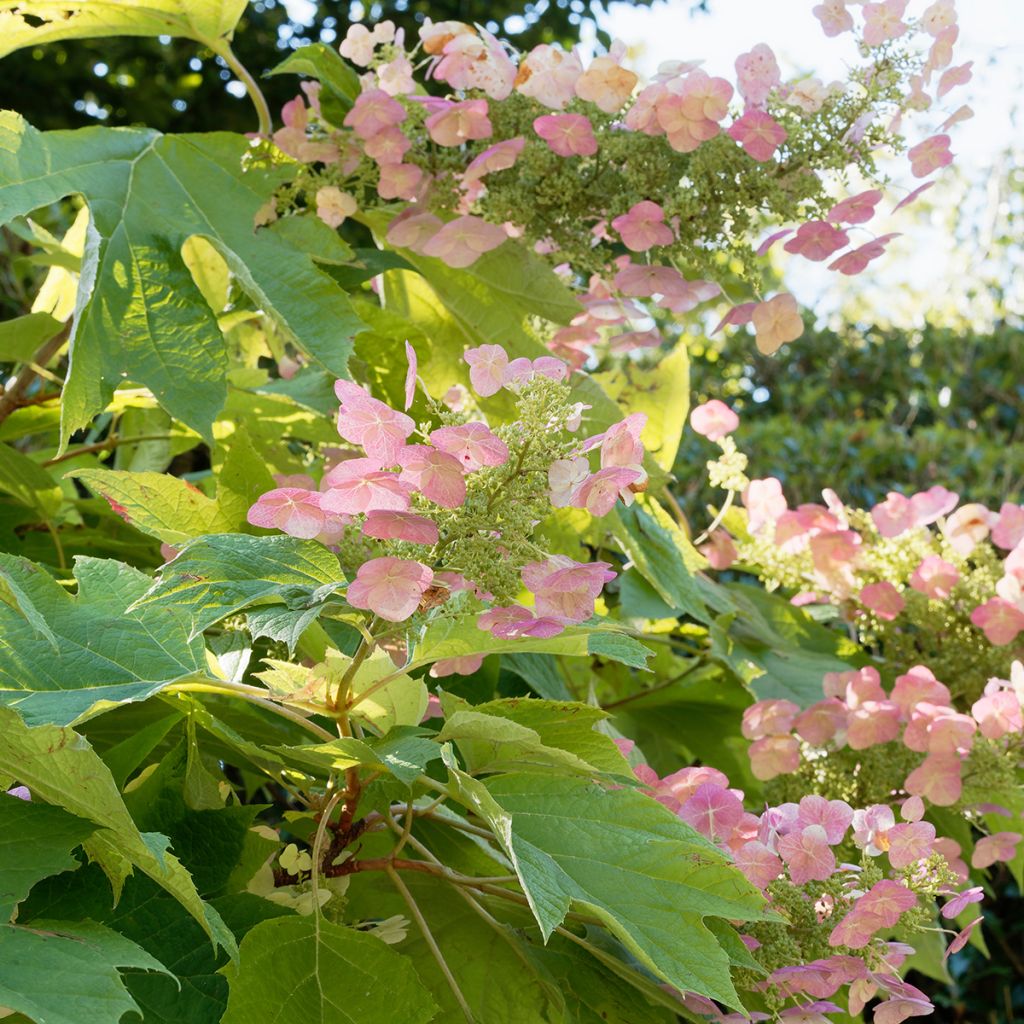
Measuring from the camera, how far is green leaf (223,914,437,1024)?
→ 0.68m

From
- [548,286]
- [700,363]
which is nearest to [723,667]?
[548,286]

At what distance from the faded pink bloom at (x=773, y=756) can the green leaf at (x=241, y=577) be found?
60cm

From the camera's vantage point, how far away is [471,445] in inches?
24.1

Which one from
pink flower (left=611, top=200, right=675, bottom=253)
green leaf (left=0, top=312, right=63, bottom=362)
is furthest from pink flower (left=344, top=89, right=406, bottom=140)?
green leaf (left=0, top=312, right=63, bottom=362)

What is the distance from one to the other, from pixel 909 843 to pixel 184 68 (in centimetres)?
525

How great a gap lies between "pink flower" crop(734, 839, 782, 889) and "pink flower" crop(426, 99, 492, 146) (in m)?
0.60

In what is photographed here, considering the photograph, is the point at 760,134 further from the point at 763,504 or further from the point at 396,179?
the point at 763,504

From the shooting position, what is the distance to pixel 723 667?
51.5 inches

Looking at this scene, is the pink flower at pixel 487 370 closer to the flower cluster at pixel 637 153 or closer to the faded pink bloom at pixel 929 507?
the flower cluster at pixel 637 153

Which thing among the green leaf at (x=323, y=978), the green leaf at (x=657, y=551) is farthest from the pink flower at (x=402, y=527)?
the green leaf at (x=657, y=551)

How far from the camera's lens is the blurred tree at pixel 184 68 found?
5.02 m

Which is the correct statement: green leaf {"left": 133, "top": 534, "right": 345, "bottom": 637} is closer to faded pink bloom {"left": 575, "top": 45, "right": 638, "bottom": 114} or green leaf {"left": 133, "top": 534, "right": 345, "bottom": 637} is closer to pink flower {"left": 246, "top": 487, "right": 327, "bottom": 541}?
pink flower {"left": 246, "top": 487, "right": 327, "bottom": 541}

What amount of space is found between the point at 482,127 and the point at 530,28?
15.5 ft

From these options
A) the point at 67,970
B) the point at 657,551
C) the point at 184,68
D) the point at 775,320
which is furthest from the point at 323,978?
the point at 184,68
